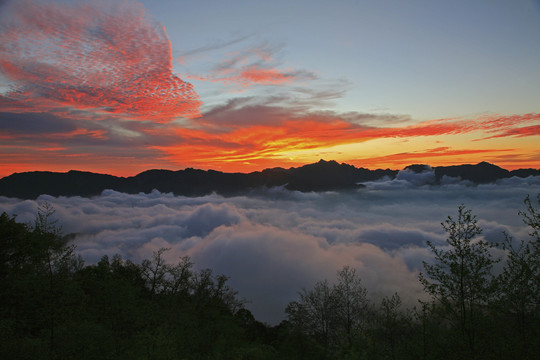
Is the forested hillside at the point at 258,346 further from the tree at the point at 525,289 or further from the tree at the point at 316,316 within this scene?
the tree at the point at 316,316

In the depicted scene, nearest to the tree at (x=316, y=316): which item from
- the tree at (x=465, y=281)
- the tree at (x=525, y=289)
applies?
the tree at (x=465, y=281)

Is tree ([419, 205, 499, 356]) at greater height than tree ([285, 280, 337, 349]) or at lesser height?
greater

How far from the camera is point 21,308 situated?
27.6m

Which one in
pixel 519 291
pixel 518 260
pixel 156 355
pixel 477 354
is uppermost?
pixel 518 260

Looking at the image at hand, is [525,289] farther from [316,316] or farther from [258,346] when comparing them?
[316,316]

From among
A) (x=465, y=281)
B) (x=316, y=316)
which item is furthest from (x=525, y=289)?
(x=316, y=316)

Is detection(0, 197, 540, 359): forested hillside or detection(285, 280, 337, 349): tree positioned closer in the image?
detection(0, 197, 540, 359): forested hillside

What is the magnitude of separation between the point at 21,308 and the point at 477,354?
132 feet

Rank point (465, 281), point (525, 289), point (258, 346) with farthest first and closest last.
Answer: point (258, 346)
point (465, 281)
point (525, 289)

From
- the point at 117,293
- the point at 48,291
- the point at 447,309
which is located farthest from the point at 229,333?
the point at 447,309

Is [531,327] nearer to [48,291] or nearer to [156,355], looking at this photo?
[156,355]

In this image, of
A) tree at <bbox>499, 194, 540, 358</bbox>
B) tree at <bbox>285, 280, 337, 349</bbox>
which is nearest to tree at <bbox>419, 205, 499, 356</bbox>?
tree at <bbox>499, 194, 540, 358</bbox>

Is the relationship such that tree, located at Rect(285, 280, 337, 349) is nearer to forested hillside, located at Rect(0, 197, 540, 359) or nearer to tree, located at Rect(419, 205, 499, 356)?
forested hillside, located at Rect(0, 197, 540, 359)

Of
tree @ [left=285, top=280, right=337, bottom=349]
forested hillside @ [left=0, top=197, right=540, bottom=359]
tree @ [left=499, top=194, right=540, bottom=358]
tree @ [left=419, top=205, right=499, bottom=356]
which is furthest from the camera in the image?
tree @ [left=285, top=280, right=337, bottom=349]
